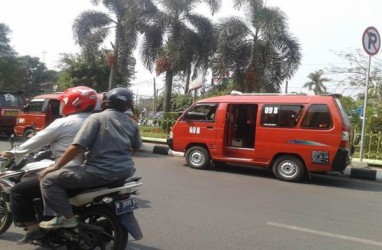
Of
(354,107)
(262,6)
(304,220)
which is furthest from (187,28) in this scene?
(304,220)

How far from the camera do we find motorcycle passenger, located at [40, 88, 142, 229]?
367 centimetres

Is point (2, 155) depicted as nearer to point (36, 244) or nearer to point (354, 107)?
point (36, 244)

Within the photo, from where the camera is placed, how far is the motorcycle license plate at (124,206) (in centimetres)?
369

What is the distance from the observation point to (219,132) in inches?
408

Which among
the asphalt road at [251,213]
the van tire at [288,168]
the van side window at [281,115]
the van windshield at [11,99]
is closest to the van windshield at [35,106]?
the van windshield at [11,99]

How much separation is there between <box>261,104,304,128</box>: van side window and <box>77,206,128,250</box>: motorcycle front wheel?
6.33 meters

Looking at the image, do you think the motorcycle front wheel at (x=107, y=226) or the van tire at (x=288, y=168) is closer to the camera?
the motorcycle front wheel at (x=107, y=226)

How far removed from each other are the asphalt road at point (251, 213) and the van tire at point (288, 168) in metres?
0.21

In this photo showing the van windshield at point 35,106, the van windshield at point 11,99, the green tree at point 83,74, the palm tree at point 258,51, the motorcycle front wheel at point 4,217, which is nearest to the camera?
the motorcycle front wheel at point 4,217

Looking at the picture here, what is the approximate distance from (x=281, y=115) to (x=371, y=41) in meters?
3.68

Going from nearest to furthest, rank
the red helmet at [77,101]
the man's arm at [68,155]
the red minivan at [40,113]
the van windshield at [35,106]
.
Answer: the man's arm at [68,155] < the red helmet at [77,101] < the red minivan at [40,113] < the van windshield at [35,106]

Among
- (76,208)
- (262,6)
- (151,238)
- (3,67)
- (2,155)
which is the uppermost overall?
(262,6)

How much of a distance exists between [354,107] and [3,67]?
32.6 metres

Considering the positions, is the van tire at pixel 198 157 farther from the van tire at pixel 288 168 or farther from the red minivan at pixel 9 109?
the red minivan at pixel 9 109
